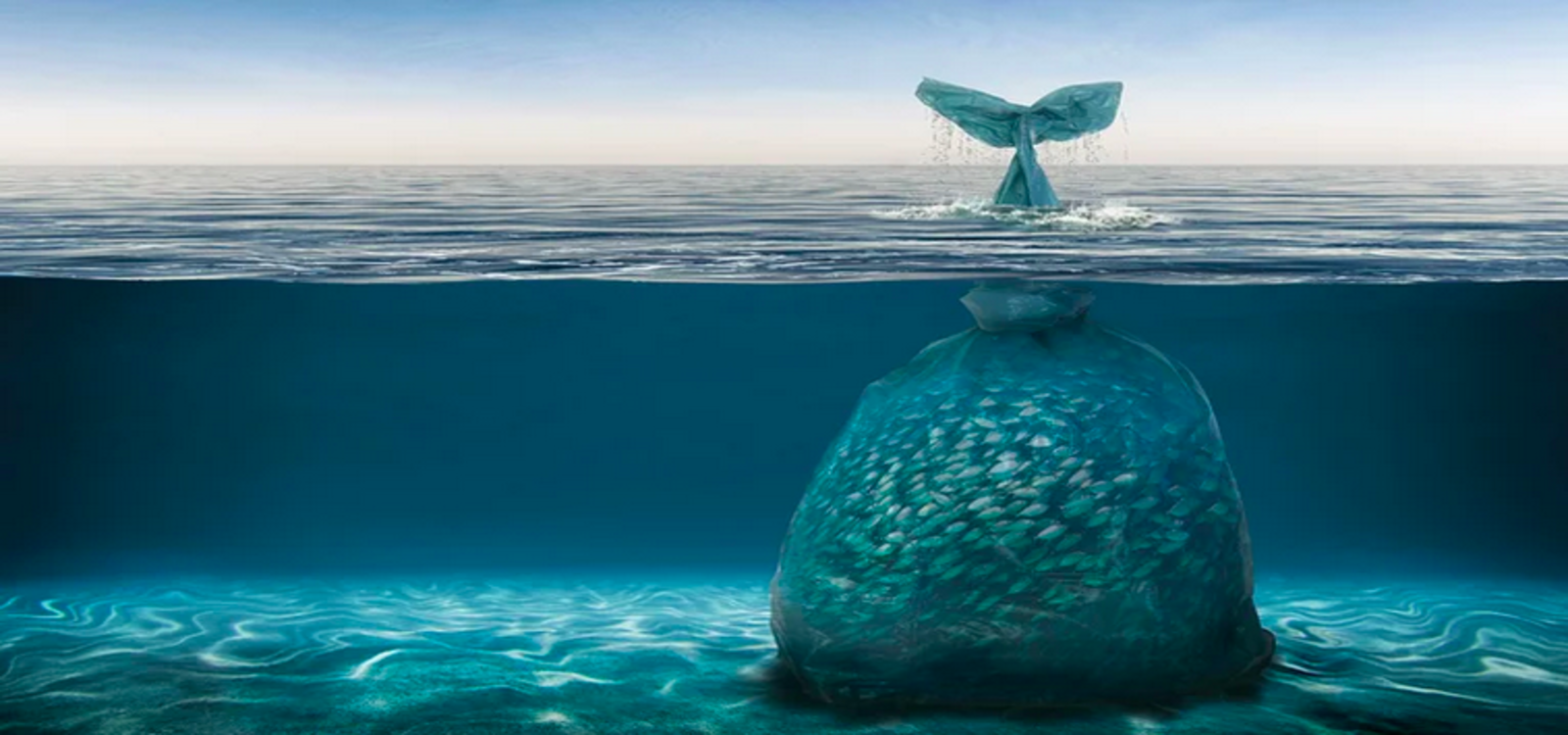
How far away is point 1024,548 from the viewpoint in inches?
237

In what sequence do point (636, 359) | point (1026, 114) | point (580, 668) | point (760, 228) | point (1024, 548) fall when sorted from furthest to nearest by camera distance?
point (636, 359) → point (760, 228) → point (1026, 114) → point (580, 668) → point (1024, 548)

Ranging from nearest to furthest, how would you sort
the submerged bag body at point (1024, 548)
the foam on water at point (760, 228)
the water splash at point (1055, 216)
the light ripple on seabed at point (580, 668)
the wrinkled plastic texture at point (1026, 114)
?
the submerged bag body at point (1024, 548)
the light ripple on seabed at point (580, 668)
the wrinkled plastic texture at point (1026, 114)
the water splash at point (1055, 216)
the foam on water at point (760, 228)

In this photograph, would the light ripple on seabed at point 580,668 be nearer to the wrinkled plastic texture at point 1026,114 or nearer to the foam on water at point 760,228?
the foam on water at point 760,228

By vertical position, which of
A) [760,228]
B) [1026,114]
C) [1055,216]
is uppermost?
[1026,114]

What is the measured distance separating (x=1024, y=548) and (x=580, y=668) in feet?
10.1

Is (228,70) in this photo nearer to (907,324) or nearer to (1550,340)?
(907,324)

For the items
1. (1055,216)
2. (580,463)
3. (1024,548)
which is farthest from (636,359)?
(1024,548)

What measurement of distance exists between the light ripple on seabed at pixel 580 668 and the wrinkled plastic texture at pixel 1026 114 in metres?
3.85

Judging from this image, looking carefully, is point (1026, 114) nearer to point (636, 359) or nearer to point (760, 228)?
point (760, 228)

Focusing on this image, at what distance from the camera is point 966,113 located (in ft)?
29.1

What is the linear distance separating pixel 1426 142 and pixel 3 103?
40.8ft

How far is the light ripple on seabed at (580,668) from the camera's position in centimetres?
634

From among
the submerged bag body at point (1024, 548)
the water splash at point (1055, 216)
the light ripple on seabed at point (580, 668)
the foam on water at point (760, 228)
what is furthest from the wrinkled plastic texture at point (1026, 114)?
the light ripple on seabed at point (580, 668)

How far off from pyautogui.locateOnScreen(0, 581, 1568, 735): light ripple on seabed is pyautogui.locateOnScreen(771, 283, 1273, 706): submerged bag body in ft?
0.76
